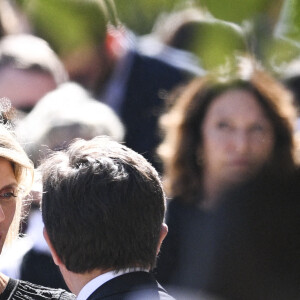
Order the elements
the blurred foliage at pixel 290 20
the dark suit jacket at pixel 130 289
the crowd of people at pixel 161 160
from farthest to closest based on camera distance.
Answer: the crowd of people at pixel 161 160 → the dark suit jacket at pixel 130 289 → the blurred foliage at pixel 290 20

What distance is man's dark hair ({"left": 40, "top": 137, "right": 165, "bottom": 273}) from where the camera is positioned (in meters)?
1.46

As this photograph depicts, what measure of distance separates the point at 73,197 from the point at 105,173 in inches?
3.7

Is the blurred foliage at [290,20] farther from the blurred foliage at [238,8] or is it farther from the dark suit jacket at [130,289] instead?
the dark suit jacket at [130,289]

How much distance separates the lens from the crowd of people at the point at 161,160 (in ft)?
5.10

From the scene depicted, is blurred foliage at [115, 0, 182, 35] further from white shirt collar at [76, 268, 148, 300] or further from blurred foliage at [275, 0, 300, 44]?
white shirt collar at [76, 268, 148, 300]

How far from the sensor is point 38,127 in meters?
2.84

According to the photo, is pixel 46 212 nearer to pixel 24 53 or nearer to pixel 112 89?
pixel 112 89

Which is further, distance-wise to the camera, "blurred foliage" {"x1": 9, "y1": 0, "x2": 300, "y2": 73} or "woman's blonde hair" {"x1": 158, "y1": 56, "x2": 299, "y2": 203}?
"woman's blonde hair" {"x1": 158, "y1": 56, "x2": 299, "y2": 203}

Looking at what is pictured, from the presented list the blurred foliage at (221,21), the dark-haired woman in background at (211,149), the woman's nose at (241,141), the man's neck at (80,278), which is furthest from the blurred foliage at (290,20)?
the woman's nose at (241,141)

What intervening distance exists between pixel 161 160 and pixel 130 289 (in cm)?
159

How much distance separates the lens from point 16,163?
212cm

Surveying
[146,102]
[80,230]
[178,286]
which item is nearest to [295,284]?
[178,286]

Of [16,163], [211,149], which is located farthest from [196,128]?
[16,163]

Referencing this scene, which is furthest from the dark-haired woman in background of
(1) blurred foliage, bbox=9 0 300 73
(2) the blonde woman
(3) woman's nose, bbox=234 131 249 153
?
(1) blurred foliage, bbox=9 0 300 73
